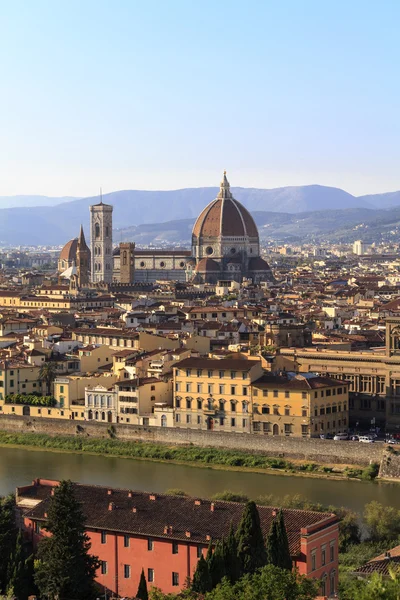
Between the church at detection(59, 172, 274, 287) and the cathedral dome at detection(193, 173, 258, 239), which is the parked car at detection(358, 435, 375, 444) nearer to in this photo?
the church at detection(59, 172, 274, 287)

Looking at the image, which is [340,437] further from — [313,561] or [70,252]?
[70,252]

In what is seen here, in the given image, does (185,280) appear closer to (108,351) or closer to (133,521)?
(108,351)

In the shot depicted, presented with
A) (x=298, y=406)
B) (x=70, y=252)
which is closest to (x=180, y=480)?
(x=298, y=406)

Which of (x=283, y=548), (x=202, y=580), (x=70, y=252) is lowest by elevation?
(x=202, y=580)

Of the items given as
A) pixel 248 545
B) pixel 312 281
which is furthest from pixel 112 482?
pixel 312 281

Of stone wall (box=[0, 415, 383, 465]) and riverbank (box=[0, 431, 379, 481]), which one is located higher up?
stone wall (box=[0, 415, 383, 465])

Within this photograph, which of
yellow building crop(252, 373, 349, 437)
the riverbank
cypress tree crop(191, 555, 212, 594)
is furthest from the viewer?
yellow building crop(252, 373, 349, 437)

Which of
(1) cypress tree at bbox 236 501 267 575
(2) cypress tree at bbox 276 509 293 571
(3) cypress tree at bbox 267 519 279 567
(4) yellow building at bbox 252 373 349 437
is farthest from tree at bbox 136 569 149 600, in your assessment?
(4) yellow building at bbox 252 373 349 437
